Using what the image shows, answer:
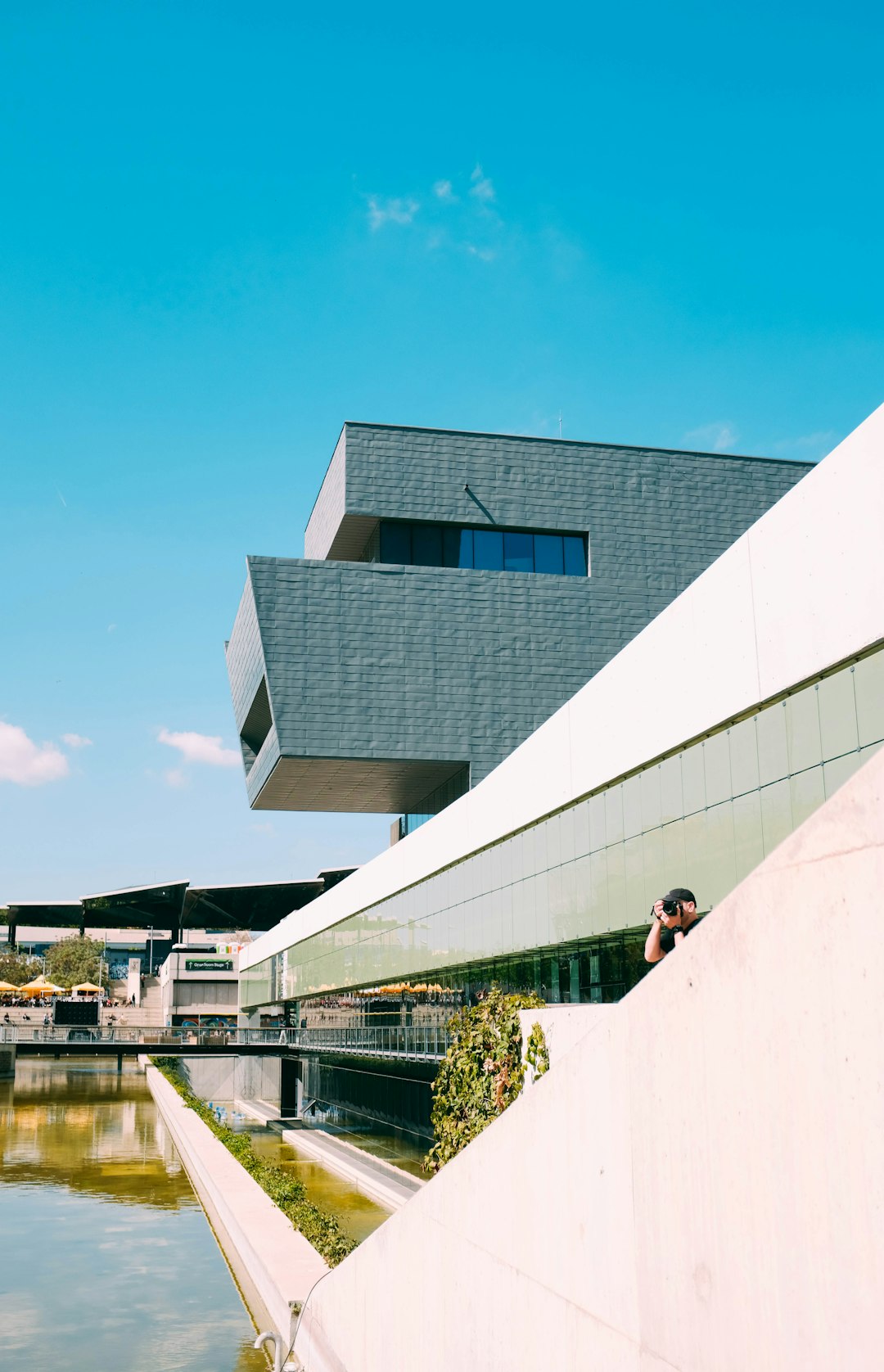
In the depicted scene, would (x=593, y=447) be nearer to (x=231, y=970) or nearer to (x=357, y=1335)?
(x=357, y=1335)

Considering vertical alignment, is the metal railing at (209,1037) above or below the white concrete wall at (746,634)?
below

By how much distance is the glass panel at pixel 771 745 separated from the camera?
10.3 meters

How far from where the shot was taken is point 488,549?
31312 millimetres

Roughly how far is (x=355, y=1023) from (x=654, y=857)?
2106 centimetres

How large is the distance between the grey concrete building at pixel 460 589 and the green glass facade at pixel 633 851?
6.48m

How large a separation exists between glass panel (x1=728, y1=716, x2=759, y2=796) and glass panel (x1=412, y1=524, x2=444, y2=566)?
20598mm

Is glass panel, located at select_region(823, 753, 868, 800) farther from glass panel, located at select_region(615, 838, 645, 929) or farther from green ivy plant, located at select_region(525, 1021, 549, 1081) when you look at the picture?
glass panel, located at select_region(615, 838, 645, 929)

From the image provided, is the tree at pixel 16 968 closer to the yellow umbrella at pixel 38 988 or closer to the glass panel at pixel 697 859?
the yellow umbrella at pixel 38 988

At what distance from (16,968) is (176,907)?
40085mm

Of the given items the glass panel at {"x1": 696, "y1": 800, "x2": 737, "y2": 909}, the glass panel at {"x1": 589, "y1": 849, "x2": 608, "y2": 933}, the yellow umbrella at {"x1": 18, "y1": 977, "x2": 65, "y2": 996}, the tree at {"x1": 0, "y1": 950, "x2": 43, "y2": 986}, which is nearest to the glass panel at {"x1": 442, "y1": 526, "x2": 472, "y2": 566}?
the glass panel at {"x1": 589, "y1": 849, "x2": 608, "y2": 933}

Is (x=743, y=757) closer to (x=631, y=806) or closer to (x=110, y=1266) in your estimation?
(x=631, y=806)

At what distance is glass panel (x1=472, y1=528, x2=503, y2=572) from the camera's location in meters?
31.1

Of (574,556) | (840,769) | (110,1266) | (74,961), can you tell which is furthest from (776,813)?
(74,961)

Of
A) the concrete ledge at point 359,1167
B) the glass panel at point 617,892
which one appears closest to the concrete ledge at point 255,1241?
the concrete ledge at point 359,1167
